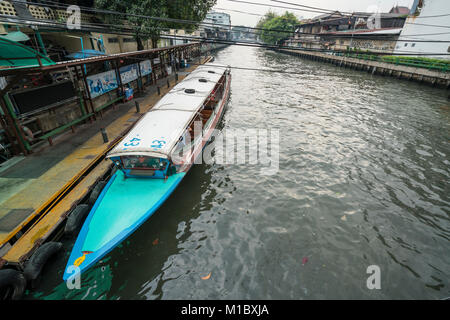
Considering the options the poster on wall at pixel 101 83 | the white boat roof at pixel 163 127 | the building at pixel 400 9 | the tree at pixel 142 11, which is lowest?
the white boat roof at pixel 163 127

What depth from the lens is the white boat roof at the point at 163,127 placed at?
7.86 metres


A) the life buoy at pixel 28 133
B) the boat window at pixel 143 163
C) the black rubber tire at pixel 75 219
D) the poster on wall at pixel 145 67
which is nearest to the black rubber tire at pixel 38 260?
the black rubber tire at pixel 75 219

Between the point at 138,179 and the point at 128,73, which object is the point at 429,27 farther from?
the point at 138,179

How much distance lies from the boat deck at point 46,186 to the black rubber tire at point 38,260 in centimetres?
21

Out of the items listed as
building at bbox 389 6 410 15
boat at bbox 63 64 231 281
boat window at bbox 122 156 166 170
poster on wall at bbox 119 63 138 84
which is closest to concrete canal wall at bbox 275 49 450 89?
boat at bbox 63 64 231 281

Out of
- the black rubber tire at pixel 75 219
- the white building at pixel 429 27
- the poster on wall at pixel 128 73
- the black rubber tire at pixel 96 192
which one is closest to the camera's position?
the black rubber tire at pixel 75 219

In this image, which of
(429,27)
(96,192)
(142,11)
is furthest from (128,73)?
(429,27)

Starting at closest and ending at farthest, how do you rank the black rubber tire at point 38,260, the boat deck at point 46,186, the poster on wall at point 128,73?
1. the black rubber tire at point 38,260
2. the boat deck at point 46,186
3. the poster on wall at point 128,73

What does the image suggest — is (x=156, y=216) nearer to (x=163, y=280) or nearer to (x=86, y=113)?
(x=163, y=280)

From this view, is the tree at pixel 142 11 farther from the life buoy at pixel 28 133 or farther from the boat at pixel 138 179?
the boat at pixel 138 179

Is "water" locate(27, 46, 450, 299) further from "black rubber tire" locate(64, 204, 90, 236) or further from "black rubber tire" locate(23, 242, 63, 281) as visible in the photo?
"black rubber tire" locate(64, 204, 90, 236)

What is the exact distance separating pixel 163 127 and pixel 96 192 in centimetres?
366

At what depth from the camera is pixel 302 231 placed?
8.27 meters

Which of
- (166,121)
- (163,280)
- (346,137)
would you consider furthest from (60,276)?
(346,137)
